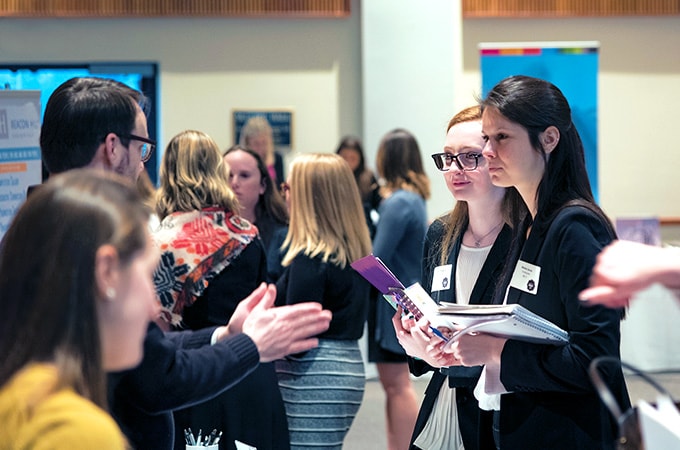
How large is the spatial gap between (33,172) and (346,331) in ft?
4.58

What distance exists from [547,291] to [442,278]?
0.56m

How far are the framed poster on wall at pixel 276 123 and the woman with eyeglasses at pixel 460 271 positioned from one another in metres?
5.93

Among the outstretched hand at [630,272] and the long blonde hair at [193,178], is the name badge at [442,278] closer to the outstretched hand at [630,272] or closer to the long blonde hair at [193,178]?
the long blonde hair at [193,178]

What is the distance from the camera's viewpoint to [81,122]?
226 cm

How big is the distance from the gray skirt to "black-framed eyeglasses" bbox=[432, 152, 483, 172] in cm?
121

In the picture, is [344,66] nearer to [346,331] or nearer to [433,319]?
[346,331]

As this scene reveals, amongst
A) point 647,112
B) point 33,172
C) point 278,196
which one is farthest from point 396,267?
point 647,112

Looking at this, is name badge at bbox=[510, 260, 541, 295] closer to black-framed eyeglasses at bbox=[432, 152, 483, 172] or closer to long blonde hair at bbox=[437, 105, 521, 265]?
long blonde hair at bbox=[437, 105, 521, 265]

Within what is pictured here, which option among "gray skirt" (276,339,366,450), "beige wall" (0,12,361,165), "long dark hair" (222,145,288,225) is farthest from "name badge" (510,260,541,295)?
"beige wall" (0,12,361,165)

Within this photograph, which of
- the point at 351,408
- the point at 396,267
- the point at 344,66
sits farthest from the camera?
the point at 344,66

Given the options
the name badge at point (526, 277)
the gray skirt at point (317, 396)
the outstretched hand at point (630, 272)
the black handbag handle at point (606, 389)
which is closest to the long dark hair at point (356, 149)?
the gray skirt at point (317, 396)

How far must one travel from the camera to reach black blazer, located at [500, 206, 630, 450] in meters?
2.22

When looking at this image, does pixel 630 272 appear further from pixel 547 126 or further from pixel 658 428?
pixel 547 126

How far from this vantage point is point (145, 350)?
204 centimetres
